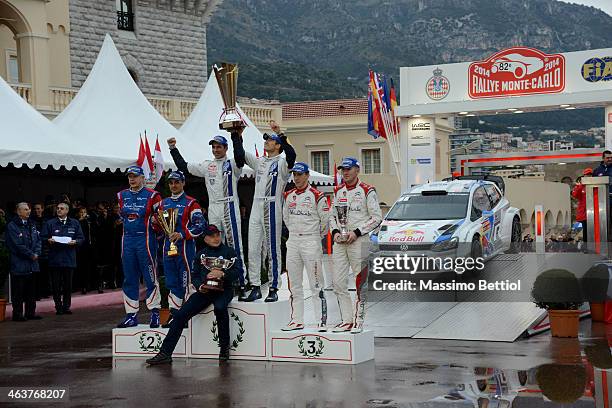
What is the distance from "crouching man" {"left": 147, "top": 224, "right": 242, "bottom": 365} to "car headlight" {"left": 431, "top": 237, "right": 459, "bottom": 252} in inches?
248

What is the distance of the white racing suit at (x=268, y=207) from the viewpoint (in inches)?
490

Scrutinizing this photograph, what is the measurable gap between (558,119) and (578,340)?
102899 mm

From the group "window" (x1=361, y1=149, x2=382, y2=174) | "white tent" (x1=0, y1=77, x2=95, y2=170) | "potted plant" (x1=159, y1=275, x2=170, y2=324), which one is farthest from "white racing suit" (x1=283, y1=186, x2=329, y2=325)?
"window" (x1=361, y1=149, x2=382, y2=174)

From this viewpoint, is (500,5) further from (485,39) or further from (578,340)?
(578,340)

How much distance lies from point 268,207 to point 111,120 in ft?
40.4

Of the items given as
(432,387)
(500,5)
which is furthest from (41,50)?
(500,5)

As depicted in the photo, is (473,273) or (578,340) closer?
(578,340)

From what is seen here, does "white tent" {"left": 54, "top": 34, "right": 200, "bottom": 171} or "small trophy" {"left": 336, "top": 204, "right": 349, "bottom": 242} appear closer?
"small trophy" {"left": 336, "top": 204, "right": 349, "bottom": 242}

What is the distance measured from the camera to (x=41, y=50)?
34812mm

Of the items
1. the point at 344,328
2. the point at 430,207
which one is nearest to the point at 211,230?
the point at 344,328

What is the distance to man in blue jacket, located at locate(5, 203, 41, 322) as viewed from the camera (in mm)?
16922

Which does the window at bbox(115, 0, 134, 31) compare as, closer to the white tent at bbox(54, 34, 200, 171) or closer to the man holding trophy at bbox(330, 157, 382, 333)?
the white tent at bbox(54, 34, 200, 171)

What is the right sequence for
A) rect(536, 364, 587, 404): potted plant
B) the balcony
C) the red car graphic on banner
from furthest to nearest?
the balcony, the red car graphic on banner, rect(536, 364, 587, 404): potted plant

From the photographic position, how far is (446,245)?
18.0 meters
